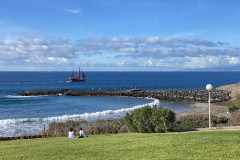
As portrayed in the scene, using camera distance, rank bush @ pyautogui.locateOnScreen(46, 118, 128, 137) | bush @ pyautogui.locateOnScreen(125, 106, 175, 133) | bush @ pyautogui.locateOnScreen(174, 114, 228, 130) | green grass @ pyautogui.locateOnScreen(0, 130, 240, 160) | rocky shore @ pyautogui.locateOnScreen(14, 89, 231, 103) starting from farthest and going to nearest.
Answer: rocky shore @ pyautogui.locateOnScreen(14, 89, 231, 103) → bush @ pyautogui.locateOnScreen(174, 114, 228, 130) → bush @ pyautogui.locateOnScreen(46, 118, 128, 137) → bush @ pyautogui.locateOnScreen(125, 106, 175, 133) → green grass @ pyautogui.locateOnScreen(0, 130, 240, 160)

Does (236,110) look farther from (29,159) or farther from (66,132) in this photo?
(29,159)

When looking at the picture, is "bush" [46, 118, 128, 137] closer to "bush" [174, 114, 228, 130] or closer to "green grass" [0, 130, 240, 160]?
"bush" [174, 114, 228, 130]

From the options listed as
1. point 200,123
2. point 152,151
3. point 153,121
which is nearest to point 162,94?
point 200,123

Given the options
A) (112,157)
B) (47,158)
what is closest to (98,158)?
(112,157)

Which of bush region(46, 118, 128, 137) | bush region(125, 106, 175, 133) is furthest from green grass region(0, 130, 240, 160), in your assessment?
bush region(46, 118, 128, 137)

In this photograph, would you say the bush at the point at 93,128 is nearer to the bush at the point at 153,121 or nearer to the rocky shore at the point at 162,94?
the bush at the point at 153,121

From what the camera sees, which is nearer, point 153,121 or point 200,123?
point 153,121

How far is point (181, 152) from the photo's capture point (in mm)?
9430

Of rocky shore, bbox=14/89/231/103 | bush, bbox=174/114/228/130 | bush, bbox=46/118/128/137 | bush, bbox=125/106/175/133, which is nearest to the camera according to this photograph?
bush, bbox=125/106/175/133

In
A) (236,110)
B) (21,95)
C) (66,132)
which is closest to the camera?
(66,132)

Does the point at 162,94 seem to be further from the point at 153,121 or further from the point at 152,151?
the point at 152,151

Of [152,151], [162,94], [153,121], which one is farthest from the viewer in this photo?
[162,94]

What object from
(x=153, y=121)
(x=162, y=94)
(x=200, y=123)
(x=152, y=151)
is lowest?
(x=162, y=94)

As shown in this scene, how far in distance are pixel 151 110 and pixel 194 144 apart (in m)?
8.09
